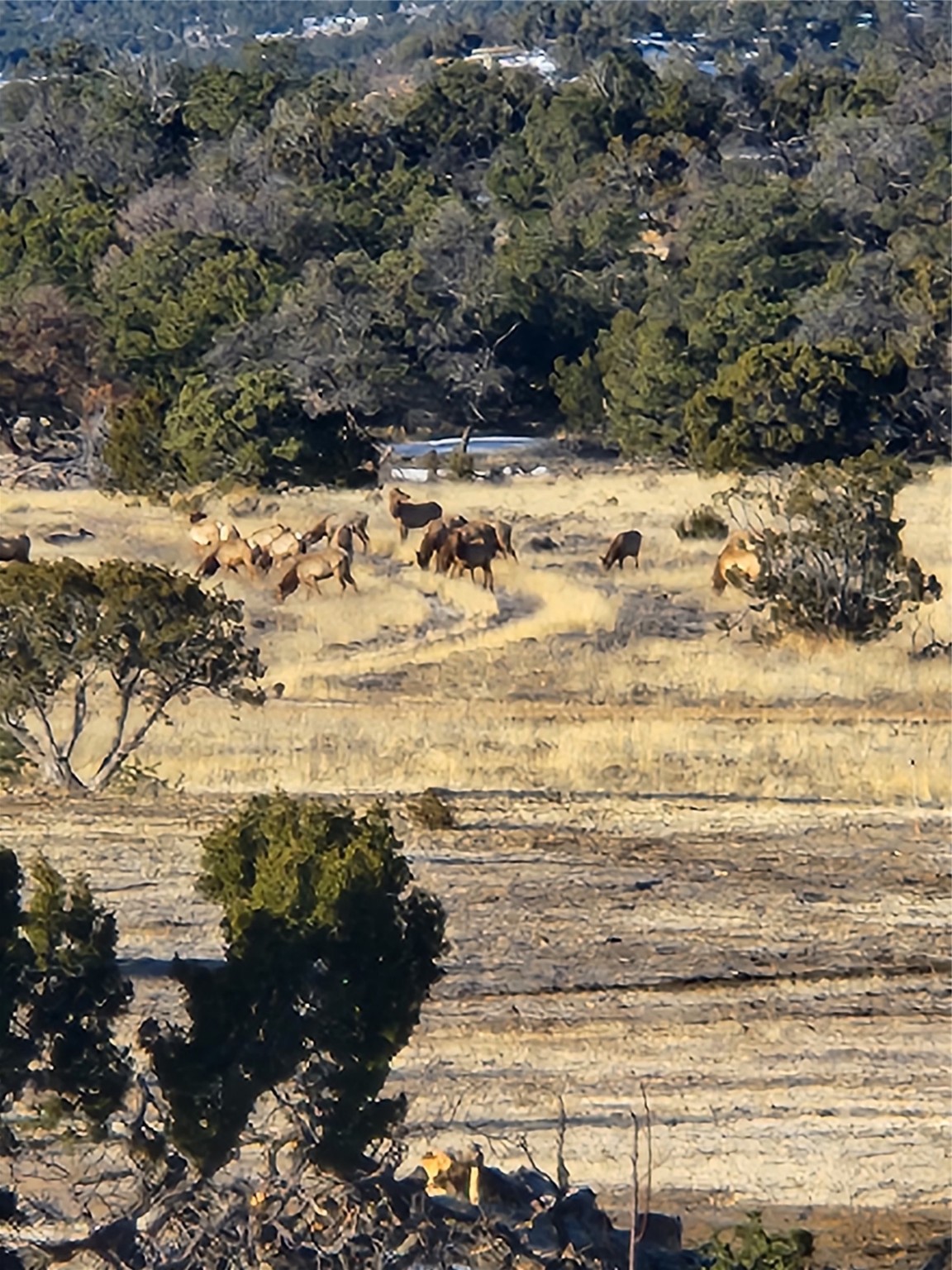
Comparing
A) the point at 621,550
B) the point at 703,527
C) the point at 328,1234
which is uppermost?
the point at 703,527

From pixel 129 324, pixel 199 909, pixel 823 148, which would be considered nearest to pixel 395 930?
pixel 199 909

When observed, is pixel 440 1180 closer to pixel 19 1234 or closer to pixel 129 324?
pixel 19 1234

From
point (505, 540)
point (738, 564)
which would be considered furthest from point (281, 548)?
point (738, 564)

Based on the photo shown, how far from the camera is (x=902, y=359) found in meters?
33.3

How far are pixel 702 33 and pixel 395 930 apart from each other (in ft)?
429

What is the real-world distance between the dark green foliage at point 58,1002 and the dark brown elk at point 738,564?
13476mm

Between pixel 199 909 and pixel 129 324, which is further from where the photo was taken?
pixel 129 324

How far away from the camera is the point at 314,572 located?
2223cm

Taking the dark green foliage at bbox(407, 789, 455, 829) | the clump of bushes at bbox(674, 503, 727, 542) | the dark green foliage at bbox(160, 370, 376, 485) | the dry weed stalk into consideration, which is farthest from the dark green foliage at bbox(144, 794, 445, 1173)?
the dark green foliage at bbox(160, 370, 376, 485)

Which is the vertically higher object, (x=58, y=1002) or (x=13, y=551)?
(x=13, y=551)

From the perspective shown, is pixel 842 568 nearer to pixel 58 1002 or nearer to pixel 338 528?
pixel 338 528

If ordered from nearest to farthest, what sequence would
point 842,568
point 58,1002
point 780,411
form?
point 58,1002
point 842,568
point 780,411

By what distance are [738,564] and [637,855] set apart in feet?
27.5

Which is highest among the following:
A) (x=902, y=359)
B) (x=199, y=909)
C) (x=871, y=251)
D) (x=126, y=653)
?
(x=871, y=251)
